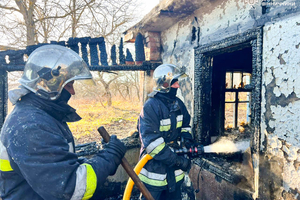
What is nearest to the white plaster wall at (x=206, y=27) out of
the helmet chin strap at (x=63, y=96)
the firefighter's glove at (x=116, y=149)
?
the firefighter's glove at (x=116, y=149)

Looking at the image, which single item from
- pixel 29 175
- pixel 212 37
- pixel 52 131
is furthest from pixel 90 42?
pixel 29 175

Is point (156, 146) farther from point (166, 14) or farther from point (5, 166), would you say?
point (166, 14)

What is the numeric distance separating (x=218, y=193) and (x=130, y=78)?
22.8m

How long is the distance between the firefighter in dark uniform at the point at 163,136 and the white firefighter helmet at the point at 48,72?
1.17 metres

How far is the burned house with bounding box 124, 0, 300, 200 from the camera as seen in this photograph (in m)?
1.93

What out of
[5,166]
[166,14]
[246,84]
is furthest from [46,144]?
[166,14]

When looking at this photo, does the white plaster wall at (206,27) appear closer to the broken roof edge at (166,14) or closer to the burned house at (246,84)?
the burned house at (246,84)

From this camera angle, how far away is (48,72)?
5.05ft

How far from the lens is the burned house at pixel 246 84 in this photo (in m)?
1.93

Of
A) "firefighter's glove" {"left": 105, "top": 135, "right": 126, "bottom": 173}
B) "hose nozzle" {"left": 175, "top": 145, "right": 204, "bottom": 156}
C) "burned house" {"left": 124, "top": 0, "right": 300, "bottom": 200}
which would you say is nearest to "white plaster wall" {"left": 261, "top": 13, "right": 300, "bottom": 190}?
"burned house" {"left": 124, "top": 0, "right": 300, "bottom": 200}

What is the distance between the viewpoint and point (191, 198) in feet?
12.0

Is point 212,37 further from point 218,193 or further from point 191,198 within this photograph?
point 191,198

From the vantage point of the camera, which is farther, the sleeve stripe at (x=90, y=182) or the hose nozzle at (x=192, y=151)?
the hose nozzle at (x=192, y=151)

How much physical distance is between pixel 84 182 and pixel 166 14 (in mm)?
3242
